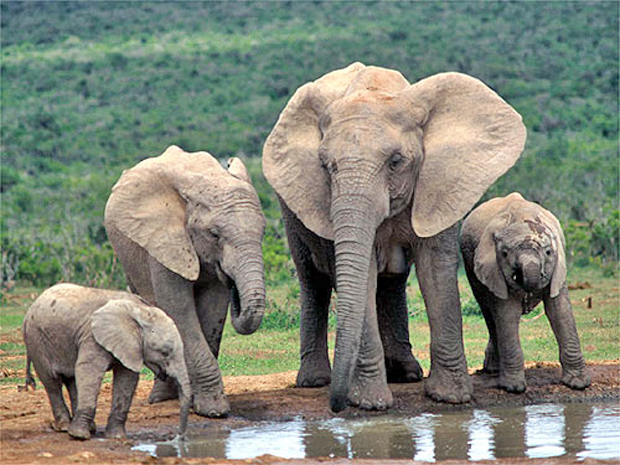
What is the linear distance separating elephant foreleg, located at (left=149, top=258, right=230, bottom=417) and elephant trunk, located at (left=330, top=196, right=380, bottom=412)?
0.83 m

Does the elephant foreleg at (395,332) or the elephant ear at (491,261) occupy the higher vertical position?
the elephant ear at (491,261)

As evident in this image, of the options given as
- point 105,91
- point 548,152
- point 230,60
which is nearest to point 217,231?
point 548,152

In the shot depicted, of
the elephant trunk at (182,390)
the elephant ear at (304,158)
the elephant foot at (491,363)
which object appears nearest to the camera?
the elephant trunk at (182,390)

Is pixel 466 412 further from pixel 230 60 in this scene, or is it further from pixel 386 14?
pixel 386 14

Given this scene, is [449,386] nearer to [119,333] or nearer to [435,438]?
[435,438]

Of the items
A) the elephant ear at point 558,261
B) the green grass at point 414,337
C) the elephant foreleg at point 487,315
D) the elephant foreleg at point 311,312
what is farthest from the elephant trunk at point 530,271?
the green grass at point 414,337

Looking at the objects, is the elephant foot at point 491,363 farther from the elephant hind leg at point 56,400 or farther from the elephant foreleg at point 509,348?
Result: the elephant hind leg at point 56,400

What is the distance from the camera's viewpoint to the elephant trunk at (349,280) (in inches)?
288

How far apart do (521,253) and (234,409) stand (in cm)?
213

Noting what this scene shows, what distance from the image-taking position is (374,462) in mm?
6320

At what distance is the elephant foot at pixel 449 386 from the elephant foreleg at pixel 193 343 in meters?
1.38

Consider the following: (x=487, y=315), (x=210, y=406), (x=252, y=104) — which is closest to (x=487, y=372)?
(x=487, y=315)

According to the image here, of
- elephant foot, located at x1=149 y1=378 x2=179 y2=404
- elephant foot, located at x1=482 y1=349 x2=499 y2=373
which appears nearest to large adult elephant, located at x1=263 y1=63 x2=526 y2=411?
elephant foot, located at x1=482 y1=349 x2=499 y2=373

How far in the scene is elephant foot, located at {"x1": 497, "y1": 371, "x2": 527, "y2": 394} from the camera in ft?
27.6
